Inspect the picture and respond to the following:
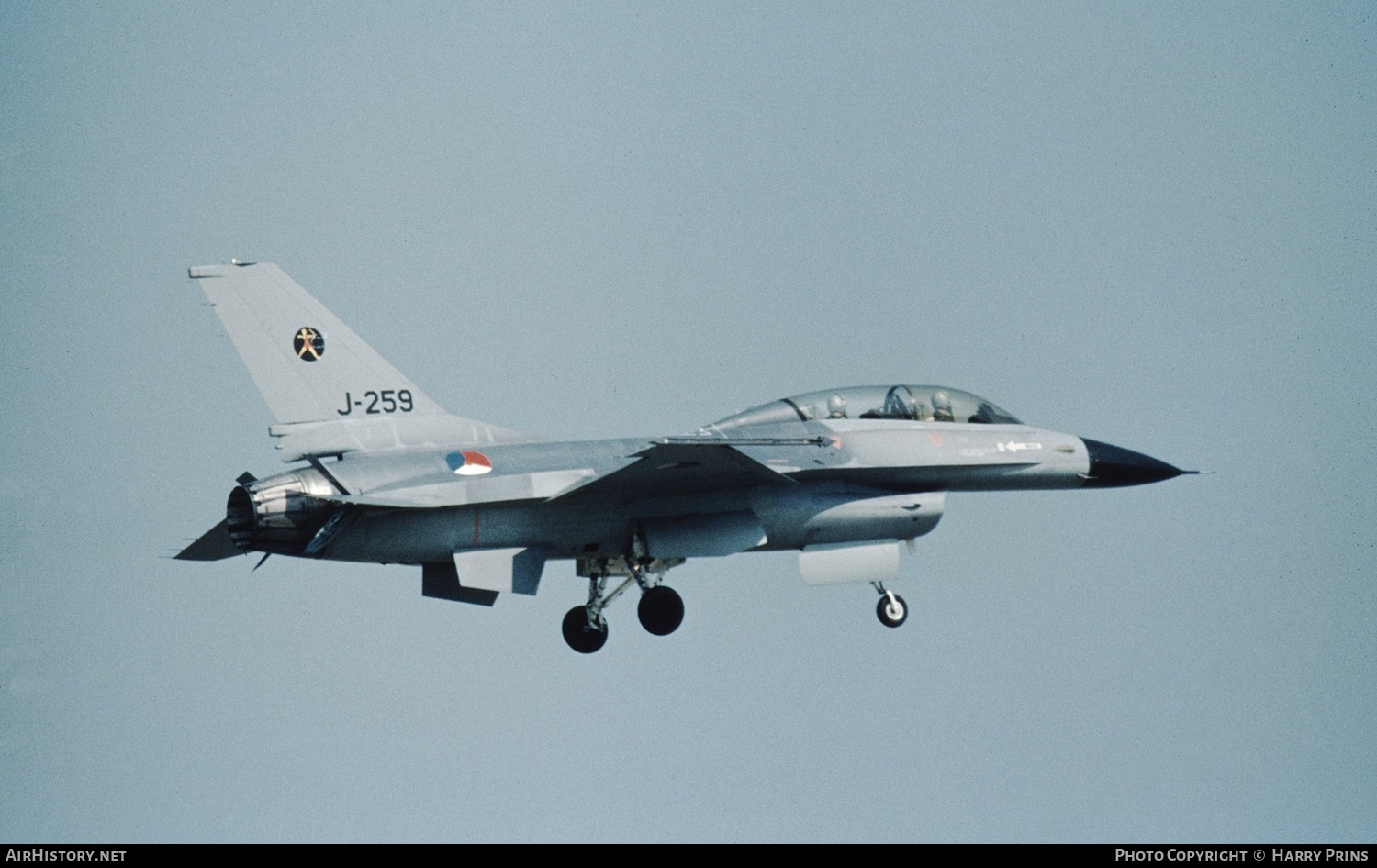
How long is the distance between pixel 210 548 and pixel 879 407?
25.8 ft

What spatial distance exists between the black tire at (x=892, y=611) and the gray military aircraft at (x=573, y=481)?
0.02m

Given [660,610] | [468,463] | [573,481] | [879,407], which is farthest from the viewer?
[879,407]

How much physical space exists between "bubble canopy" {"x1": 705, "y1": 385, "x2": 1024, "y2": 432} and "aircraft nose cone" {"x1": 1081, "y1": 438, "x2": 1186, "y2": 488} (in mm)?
1030

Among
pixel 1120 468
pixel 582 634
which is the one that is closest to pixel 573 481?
pixel 582 634

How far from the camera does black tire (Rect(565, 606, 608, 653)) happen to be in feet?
74.2

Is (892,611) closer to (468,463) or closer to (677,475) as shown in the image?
(677,475)

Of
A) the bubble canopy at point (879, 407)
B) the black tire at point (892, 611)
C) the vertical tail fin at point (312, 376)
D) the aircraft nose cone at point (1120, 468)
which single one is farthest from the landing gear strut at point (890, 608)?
the vertical tail fin at point (312, 376)

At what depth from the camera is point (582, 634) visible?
74.2ft

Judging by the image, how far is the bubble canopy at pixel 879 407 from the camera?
22844 millimetres

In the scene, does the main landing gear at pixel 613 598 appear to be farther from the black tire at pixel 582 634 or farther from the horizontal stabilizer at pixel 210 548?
the horizontal stabilizer at pixel 210 548

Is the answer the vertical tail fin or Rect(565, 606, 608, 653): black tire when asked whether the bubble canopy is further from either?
the vertical tail fin

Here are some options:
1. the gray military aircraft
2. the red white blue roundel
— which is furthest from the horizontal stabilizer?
the red white blue roundel
